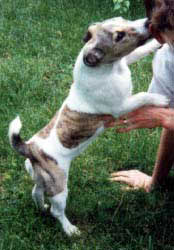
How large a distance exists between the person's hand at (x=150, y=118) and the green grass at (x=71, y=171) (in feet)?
2.60

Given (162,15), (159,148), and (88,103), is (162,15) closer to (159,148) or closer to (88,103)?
(88,103)

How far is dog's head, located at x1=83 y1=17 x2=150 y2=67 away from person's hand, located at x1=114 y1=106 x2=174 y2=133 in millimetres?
354

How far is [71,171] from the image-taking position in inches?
147

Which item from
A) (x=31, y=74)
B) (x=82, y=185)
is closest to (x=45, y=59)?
(x=31, y=74)

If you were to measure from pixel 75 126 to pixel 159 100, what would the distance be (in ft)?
1.67

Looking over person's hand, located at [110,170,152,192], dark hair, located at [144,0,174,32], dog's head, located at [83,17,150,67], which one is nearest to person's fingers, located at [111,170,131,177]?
person's hand, located at [110,170,152,192]

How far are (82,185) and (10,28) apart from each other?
288cm

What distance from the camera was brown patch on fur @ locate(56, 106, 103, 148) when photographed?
2.91 metres

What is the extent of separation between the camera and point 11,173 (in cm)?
369

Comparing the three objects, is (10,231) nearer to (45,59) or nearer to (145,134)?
(145,134)

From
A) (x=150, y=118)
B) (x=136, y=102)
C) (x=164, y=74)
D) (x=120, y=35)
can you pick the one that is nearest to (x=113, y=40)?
(x=120, y=35)

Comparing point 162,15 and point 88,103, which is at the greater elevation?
point 162,15

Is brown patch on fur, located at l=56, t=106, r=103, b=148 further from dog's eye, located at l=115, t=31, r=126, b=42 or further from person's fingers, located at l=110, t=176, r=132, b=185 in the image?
person's fingers, located at l=110, t=176, r=132, b=185

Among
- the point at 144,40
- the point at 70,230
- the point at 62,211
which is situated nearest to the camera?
the point at 144,40
